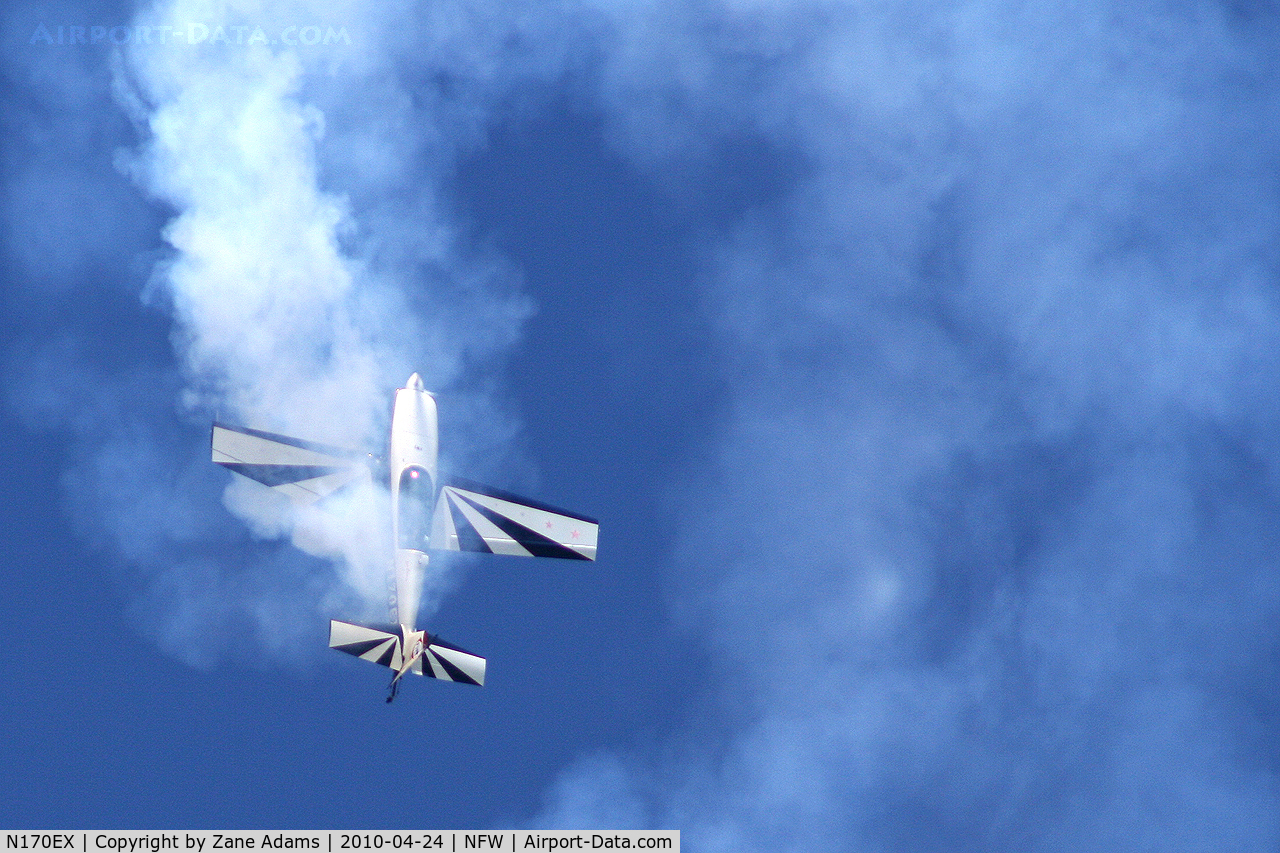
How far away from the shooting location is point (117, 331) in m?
96.2

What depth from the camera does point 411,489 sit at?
82.2 metres

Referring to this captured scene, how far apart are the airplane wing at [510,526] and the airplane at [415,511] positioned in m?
0.04

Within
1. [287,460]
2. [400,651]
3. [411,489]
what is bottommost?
[400,651]

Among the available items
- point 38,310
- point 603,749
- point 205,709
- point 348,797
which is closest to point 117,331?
point 38,310

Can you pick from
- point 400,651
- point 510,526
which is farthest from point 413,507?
point 400,651

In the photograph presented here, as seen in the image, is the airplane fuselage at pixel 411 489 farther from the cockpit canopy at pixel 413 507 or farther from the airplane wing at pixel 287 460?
the airplane wing at pixel 287 460

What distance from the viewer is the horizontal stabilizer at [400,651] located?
255 ft

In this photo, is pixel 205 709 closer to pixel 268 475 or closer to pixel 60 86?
pixel 268 475
